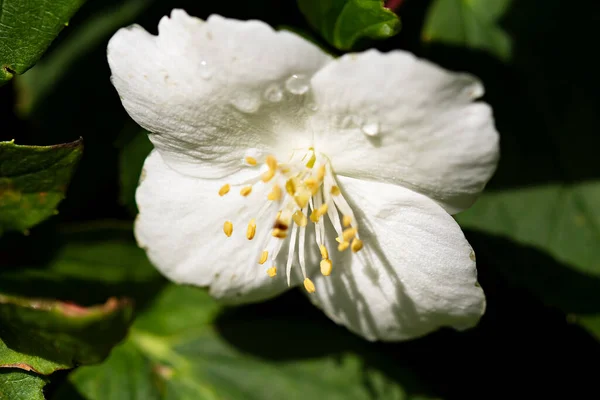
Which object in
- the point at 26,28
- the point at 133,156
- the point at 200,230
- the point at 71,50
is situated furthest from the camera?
the point at 71,50

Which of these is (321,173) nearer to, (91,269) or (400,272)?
(400,272)

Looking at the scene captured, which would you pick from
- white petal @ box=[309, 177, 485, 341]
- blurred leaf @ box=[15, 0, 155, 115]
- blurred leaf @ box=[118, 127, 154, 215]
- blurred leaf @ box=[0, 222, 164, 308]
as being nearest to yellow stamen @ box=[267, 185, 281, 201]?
white petal @ box=[309, 177, 485, 341]

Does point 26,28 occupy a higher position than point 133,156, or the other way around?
point 26,28

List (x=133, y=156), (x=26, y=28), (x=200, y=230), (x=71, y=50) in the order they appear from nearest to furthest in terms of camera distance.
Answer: (x=26, y=28)
(x=200, y=230)
(x=133, y=156)
(x=71, y=50)

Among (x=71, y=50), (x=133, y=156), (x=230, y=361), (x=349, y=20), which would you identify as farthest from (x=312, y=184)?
(x=71, y=50)

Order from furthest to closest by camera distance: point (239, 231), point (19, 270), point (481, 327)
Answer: point (481, 327), point (19, 270), point (239, 231)

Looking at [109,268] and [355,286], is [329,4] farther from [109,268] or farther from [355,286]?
[109,268]

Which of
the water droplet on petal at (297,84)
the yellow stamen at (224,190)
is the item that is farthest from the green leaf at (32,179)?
the water droplet on petal at (297,84)

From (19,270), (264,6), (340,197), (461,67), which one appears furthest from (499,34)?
(19,270)
